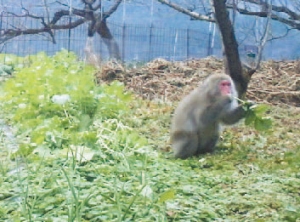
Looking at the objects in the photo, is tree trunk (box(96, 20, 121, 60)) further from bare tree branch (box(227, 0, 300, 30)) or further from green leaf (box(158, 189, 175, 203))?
green leaf (box(158, 189, 175, 203))

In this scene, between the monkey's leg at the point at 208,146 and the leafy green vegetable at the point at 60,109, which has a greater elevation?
the leafy green vegetable at the point at 60,109

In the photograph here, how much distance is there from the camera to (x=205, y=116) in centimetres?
547

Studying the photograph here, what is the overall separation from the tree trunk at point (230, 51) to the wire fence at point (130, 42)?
4.44 m

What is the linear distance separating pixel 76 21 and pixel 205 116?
19.3 feet

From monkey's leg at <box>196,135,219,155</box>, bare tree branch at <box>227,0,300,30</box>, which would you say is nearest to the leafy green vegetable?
monkey's leg at <box>196,135,219,155</box>

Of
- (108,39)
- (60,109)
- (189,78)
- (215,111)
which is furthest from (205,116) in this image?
(108,39)

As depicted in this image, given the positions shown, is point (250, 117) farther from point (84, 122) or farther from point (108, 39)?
point (108, 39)

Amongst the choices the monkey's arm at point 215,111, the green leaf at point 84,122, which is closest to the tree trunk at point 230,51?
the monkey's arm at point 215,111

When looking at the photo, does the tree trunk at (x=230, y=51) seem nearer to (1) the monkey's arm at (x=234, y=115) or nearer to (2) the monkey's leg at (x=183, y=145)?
(1) the monkey's arm at (x=234, y=115)

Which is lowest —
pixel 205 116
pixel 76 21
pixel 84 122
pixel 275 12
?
pixel 84 122

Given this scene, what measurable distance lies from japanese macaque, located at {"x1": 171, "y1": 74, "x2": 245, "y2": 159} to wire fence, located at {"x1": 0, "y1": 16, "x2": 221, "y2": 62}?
531 cm

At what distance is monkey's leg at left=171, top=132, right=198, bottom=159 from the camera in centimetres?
529

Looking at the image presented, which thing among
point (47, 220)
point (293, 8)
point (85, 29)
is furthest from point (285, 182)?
point (85, 29)

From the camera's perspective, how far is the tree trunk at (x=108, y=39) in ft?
34.9
